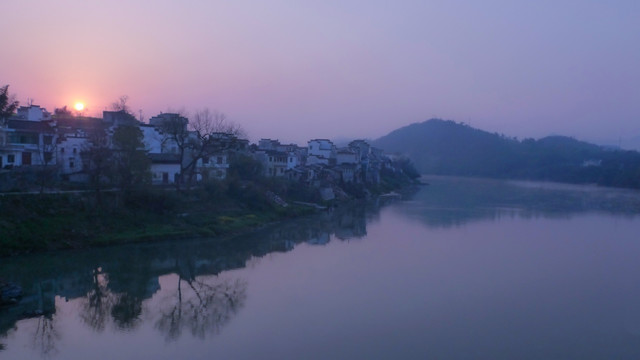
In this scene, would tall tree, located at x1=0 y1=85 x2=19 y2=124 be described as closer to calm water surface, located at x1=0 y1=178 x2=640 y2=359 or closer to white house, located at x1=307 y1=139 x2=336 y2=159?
calm water surface, located at x1=0 y1=178 x2=640 y2=359

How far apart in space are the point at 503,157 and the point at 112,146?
58463 mm

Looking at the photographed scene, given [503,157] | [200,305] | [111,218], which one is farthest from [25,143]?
[503,157]

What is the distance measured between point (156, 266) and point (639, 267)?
10.3 metres

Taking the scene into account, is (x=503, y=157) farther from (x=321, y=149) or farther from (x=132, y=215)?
(x=132, y=215)

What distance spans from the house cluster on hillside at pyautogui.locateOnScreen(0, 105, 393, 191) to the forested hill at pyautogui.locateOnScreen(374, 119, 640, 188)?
32.6 m

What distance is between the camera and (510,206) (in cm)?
2342

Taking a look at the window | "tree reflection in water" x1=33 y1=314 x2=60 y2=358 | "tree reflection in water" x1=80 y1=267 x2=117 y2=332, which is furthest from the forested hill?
"tree reflection in water" x1=33 y1=314 x2=60 y2=358

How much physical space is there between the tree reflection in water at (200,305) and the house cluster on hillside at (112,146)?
20.0 ft

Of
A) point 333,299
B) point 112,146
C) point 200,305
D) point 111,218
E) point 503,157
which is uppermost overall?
point 503,157

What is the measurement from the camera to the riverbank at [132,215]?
10.6m

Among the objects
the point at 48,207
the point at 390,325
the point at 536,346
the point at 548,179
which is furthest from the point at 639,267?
the point at 548,179

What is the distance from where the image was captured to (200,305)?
324 inches

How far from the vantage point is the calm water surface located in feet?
21.0

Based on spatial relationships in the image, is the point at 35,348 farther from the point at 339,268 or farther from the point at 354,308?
the point at 339,268
